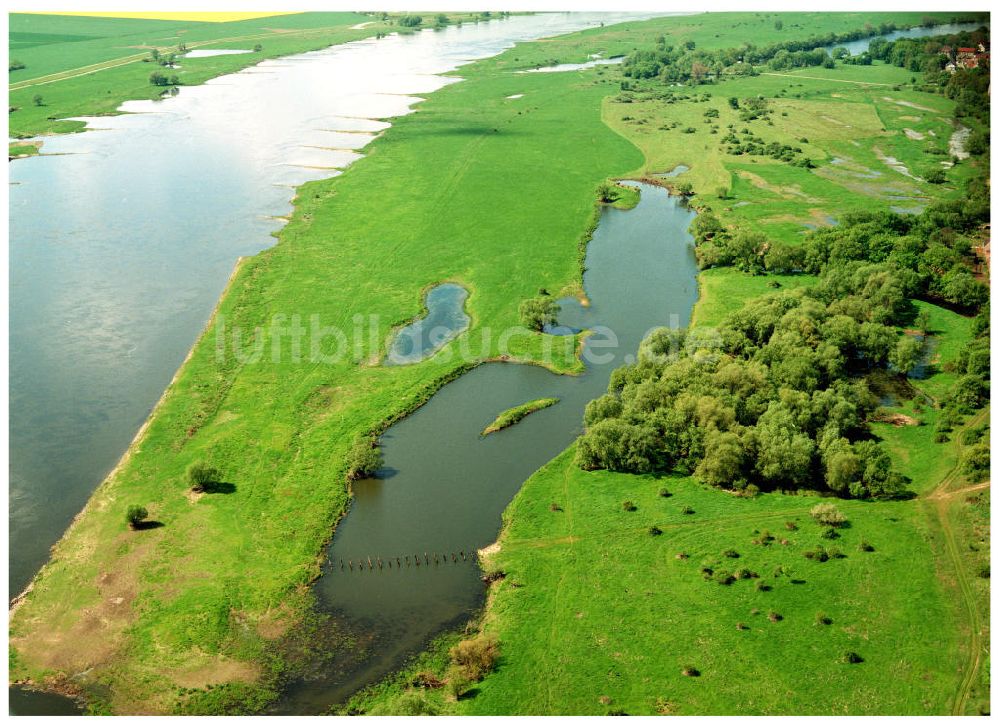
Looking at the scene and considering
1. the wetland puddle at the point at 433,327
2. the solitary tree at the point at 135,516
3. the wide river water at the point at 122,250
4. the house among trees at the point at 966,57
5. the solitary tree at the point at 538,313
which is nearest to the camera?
the solitary tree at the point at 135,516

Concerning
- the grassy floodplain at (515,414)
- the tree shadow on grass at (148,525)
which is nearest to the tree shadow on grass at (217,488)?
the tree shadow on grass at (148,525)

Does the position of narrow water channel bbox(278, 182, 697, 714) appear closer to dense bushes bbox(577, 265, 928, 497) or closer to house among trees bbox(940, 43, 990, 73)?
dense bushes bbox(577, 265, 928, 497)

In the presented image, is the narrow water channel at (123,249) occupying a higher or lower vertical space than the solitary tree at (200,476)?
higher

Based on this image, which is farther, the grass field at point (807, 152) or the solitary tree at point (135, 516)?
the grass field at point (807, 152)

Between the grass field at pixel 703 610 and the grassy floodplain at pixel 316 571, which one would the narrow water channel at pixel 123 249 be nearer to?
the grassy floodplain at pixel 316 571

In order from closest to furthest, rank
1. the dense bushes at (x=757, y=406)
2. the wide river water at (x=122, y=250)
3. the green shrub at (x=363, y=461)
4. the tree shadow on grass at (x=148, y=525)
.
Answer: the tree shadow on grass at (x=148, y=525)
the dense bushes at (x=757, y=406)
the green shrub at (x=363, y=461)
the wide river water at (x=122, y=250)

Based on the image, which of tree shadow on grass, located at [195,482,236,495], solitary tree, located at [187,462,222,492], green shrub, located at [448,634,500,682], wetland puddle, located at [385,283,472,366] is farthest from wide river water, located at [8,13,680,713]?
A: green shrub, located at [448,634,500,682]

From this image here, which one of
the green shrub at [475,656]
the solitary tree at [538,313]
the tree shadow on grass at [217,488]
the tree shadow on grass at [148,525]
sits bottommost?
the green shrub at [475,656]
